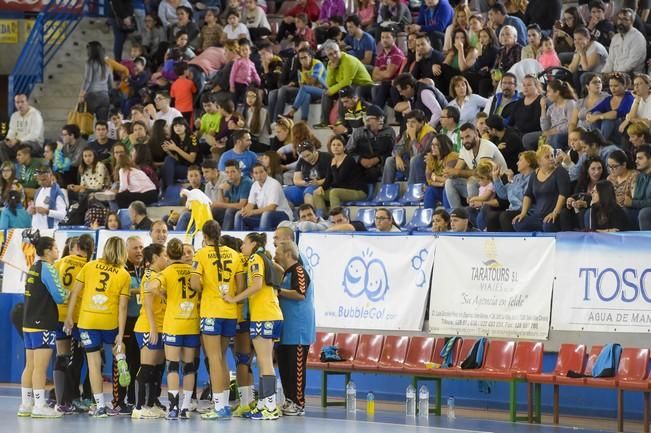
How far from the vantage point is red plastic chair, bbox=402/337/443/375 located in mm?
15352

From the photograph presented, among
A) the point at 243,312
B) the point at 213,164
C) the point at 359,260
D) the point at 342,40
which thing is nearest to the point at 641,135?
the point at 359,260

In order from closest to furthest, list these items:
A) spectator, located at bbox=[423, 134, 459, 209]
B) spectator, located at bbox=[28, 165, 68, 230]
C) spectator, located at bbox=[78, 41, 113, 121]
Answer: spectator, located at bbox=[423, 134, 459, 209]
spectator, located at bbox=[28, 165, 68, 230]
spectator, located at bbox=[78, 41, 113, 121]

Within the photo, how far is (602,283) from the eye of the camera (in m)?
14.3

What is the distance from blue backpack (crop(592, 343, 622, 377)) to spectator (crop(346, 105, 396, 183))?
6.00 metres

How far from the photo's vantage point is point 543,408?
49.5 ft

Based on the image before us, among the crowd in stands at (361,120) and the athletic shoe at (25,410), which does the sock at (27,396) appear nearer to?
the athletic shoe at (25,410)

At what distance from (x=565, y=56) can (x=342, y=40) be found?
462 centimetres

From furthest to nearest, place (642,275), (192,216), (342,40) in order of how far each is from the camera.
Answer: (342,40) → (192,216) → (642,275)

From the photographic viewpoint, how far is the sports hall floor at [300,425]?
1333cm

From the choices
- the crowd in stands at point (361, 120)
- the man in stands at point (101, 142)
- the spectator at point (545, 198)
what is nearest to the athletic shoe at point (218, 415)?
the crowd in stands at point (361, 120)

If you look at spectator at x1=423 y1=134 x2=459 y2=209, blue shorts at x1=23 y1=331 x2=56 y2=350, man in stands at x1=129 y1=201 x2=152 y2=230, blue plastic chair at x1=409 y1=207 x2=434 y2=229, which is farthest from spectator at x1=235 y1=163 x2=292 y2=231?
blue shorts at x1=23 y1=331 x2=56 y2=350

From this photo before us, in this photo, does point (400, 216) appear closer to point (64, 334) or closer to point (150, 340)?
point (150, 340)

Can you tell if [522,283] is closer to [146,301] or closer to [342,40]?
Answer: [146,301]

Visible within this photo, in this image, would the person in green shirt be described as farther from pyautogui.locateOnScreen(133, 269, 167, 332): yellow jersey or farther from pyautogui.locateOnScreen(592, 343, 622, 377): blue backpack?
pyautogui.locateOnScreen(592, 343, 622, 377): blue backpack
